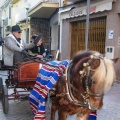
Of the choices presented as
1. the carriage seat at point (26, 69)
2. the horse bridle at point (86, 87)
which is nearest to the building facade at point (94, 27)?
the carriage seat at point (26, 69)

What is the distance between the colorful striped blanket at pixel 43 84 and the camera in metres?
4.21

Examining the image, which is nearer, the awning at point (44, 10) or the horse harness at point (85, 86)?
the horse harness at point (85, 86)

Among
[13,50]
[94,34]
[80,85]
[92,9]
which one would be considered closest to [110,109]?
[13,50]

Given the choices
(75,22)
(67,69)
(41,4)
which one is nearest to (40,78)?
(67,69)

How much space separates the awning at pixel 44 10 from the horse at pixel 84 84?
15.1 metres

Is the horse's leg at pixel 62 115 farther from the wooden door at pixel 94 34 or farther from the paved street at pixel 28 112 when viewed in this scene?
the wooden door at pixel 94 34

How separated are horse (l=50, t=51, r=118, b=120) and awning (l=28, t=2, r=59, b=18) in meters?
15.1

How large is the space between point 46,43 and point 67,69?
19.2 meters

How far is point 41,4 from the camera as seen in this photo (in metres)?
19.0

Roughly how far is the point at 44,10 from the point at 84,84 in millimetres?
17717

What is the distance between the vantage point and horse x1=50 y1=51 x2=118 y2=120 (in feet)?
11.2

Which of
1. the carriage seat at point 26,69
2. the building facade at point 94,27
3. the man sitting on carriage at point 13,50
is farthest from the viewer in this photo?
the building facade at point 94,27

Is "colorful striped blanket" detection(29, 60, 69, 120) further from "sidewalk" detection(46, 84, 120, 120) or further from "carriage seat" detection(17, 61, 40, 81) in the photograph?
"sidewalk" detection(46, 84, 120, 120)

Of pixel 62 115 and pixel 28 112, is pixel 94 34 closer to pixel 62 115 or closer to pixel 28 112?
pixel 28 112
